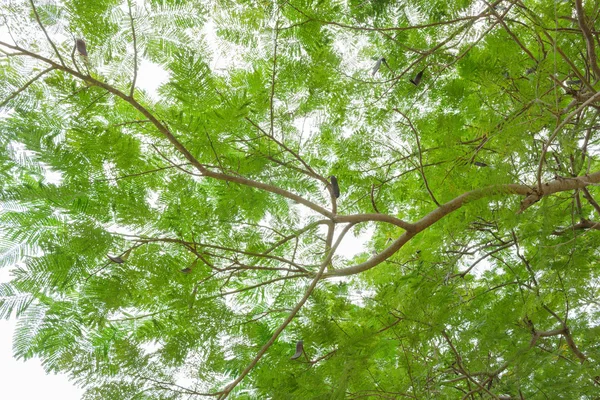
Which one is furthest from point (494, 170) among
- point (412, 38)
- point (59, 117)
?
point (59, 117)

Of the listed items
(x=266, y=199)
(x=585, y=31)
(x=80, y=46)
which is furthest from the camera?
(x=266, y=199)

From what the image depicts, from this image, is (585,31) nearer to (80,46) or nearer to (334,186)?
(334,186)

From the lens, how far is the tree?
1.33 m

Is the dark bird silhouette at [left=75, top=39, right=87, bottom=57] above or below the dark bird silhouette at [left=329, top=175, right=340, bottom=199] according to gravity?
above

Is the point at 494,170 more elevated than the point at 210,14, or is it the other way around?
the point at 210,14

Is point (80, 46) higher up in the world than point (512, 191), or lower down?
higher up

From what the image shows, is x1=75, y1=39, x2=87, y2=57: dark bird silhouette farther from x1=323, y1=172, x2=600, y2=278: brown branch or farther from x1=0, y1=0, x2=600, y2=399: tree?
x1=323, y1=172, x2=600, y2=278: brown branch

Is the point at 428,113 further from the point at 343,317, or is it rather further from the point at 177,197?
the point at 177,197

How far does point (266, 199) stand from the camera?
1666 millimetres

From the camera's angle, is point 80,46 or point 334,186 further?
point 334,186

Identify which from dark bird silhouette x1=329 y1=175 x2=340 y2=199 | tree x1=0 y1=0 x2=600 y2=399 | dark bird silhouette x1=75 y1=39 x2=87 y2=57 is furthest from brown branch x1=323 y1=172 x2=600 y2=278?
dark bird silhouette x1=75 y1=39 x2=87 y2=57

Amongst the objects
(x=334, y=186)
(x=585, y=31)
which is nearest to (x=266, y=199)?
(x=334, y=186)

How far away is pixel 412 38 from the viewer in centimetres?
191

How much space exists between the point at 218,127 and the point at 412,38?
37.2 inches
